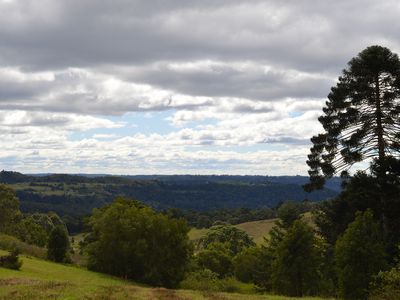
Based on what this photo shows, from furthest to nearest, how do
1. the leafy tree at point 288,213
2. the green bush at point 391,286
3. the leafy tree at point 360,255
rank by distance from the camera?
the leafy tree at point 288,213
the leafy tree at point 360,255
the green bush at point 391,286

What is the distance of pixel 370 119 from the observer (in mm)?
44719

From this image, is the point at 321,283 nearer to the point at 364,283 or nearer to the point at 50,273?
the point at 364,283

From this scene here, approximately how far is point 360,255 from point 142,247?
98.5ft

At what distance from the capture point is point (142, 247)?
209ft

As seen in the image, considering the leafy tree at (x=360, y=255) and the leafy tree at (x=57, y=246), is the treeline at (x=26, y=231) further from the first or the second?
the leafy tree at (x=360, y=255)

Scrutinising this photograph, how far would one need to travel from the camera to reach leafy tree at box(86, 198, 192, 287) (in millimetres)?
63469

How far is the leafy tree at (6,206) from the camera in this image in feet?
348

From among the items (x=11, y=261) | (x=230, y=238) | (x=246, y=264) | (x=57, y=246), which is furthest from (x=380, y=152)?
(x=230, y=238)

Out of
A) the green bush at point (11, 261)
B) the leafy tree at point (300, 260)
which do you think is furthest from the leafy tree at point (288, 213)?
the green bush at point (11, 261)

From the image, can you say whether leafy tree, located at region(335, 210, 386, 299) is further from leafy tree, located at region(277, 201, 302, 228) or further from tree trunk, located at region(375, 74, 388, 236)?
leafy tree, located at region(277, 201, 302, 228)

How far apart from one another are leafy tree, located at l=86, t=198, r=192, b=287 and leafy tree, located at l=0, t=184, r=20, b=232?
47.3m

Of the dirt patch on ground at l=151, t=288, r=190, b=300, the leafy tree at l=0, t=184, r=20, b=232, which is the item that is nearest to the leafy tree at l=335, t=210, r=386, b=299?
the dirt patch on ground at l=151, t=288, r=190, b=300

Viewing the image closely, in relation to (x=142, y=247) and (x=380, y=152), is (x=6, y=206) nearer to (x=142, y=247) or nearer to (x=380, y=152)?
(x=142, y=247)

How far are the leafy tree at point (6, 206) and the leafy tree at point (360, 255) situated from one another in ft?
271
